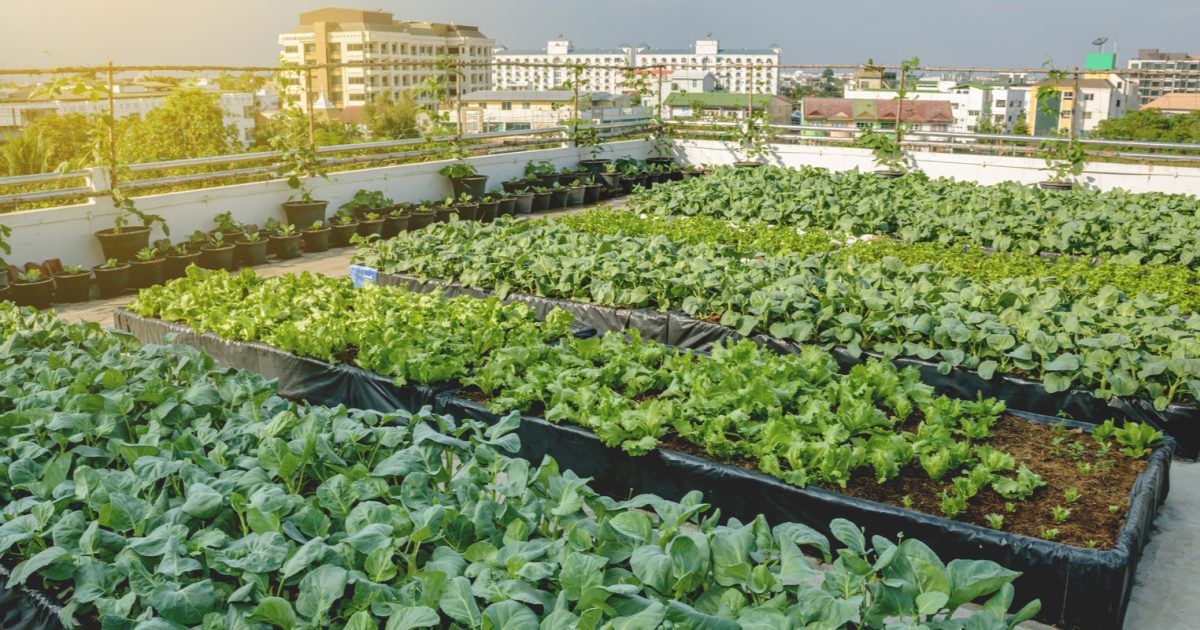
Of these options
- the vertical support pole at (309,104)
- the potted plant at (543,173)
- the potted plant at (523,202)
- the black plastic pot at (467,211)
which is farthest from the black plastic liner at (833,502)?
the potted plant at (543,173)

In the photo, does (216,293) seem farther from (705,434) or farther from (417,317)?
(705,434)

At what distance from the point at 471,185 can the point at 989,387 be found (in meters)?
8.68

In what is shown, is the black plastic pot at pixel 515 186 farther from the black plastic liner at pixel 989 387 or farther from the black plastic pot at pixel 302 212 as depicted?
the black plastic liner at pixel 989 387

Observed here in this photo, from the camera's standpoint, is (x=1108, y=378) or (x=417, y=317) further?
(x=417, y=317)

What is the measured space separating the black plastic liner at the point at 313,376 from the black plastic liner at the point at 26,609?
1994mm

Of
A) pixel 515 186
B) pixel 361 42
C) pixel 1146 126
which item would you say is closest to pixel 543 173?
pixel 515 186

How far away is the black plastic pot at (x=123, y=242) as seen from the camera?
8656 mm

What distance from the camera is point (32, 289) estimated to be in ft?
25.7

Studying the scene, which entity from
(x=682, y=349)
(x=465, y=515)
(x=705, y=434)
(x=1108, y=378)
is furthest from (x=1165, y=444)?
(x=465, y=515)

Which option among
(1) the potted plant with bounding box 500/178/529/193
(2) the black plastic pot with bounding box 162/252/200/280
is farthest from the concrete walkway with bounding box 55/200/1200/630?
(1) the potted plant with bounding box 500/178/529/193

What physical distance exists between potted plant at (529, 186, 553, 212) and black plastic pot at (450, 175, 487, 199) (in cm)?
75

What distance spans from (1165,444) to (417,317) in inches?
150

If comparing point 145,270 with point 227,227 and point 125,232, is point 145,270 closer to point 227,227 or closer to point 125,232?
point 125,232

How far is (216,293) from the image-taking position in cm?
622
